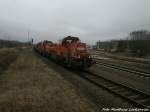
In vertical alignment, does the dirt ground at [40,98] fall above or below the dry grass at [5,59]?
below

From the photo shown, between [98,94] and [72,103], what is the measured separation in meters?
2.23

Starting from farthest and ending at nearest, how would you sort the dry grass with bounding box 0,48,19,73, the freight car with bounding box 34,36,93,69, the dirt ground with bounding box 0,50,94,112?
the dry grass with bounding box 0,48,19,73
the freight car with bounding box 34,36,93,69
the dirt ground with bounding box 0,50,94,112

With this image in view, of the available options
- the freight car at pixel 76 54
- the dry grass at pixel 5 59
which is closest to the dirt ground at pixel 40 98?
the freight car at pixel 76 54

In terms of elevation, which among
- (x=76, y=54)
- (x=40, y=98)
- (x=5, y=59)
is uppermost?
(x=76, y=54)

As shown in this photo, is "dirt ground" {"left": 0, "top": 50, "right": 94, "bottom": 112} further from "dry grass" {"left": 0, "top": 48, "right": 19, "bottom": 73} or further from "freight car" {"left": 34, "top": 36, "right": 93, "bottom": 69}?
"dry grass" {"left": 0, "top": 48, "right": 19, "bottom": 73}

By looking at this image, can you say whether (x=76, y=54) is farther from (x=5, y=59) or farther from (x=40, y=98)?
(x=5, y=59)

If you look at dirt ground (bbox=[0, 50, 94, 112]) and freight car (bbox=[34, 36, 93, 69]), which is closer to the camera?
dirt ground (bbox=[0, 50, 94, 112])

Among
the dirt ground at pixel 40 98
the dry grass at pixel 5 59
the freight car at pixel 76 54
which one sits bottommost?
the dirt ground at pixel 40 98

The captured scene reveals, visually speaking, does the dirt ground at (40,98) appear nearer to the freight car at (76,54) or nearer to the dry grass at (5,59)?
the freight car at (76,54)

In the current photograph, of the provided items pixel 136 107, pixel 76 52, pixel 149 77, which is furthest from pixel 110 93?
pixel 76 52

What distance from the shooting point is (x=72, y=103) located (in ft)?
31.6

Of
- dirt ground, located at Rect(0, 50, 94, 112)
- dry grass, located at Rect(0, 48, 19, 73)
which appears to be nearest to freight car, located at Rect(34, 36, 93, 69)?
dry grass, located at Rect(0, 48, 19, 73)

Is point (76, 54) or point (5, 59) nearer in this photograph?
point (76, 54)

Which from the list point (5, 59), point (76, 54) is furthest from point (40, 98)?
point (5, 59)
